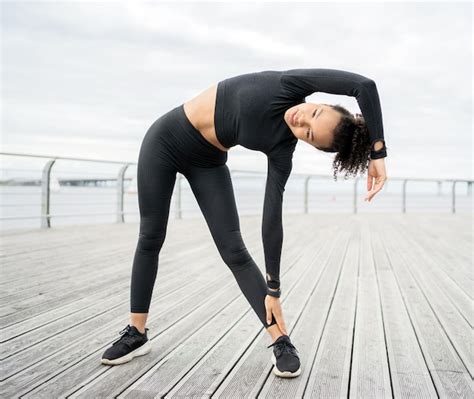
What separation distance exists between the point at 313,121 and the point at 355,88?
0.15m

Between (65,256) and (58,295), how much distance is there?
1.60 metres

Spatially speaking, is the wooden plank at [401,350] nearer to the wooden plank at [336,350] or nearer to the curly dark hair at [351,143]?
the wooden plank at [336,350]

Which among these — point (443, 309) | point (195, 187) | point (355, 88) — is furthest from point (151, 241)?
point (443, 309)

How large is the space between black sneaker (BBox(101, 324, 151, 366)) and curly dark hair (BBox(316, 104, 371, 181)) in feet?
3.33

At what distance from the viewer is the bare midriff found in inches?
63.8

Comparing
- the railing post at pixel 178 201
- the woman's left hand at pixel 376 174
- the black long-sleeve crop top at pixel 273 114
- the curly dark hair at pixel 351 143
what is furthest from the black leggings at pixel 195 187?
the railing post at pixel 178 201

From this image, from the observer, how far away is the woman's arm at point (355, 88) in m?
1.31

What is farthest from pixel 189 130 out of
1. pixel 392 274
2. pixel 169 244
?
pixel 169 244

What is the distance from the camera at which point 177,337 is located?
210 centimetres

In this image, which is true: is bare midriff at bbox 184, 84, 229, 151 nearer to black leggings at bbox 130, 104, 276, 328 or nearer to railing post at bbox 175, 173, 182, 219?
black leggings at bbox 130, 104, 276, 328

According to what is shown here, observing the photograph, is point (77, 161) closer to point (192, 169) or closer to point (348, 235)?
point (348, 235)

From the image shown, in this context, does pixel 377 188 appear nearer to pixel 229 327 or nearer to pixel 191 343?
pixel 191 343

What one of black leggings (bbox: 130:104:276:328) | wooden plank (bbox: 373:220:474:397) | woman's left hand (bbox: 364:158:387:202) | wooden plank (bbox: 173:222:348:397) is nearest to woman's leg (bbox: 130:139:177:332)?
black leggings (bbox: 130:104:276:328)

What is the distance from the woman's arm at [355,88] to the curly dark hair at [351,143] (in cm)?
6
